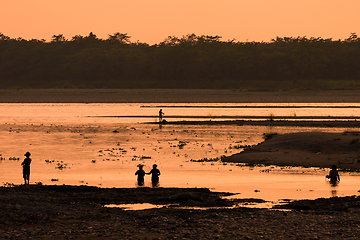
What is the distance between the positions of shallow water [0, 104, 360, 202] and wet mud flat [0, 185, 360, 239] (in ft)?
8.99

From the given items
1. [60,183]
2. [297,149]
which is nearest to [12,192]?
[60,183]

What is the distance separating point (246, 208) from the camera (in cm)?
1858

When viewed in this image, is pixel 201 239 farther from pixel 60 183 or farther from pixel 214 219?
pixel 60 183

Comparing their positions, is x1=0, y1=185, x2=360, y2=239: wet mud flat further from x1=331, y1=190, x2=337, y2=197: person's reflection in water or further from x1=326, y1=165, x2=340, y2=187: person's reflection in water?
x1=326, y1=165, x2=340, y2=187: person's reflection in water

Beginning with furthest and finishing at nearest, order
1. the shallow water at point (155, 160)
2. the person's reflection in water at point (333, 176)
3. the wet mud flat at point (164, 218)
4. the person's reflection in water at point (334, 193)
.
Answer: the person's reflection in water at point (333, 176)
the shallow water at point (155, 160)
the person's reflection in water at point (334, 193)
the wet mud flat at point (164, 218)

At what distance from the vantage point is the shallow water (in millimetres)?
24266

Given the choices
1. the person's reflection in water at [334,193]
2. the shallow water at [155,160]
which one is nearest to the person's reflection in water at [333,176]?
the shallow water at [155,160]

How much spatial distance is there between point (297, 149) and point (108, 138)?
58.2ft

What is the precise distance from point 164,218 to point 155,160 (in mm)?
16210

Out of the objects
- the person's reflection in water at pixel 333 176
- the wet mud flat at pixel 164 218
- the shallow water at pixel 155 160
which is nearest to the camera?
the wet mud flat at pixel 164 218

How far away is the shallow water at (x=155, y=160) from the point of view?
2427 centimetres

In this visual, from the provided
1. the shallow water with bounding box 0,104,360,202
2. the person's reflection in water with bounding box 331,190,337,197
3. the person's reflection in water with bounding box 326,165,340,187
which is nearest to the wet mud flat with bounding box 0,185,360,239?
the person's reflection in water with bounding box 331,190,337,197

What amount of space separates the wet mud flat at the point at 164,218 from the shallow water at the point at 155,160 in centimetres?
274

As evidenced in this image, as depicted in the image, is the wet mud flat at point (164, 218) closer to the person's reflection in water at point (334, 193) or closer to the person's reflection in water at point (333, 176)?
the person's reflection in water at point (334, 193)
